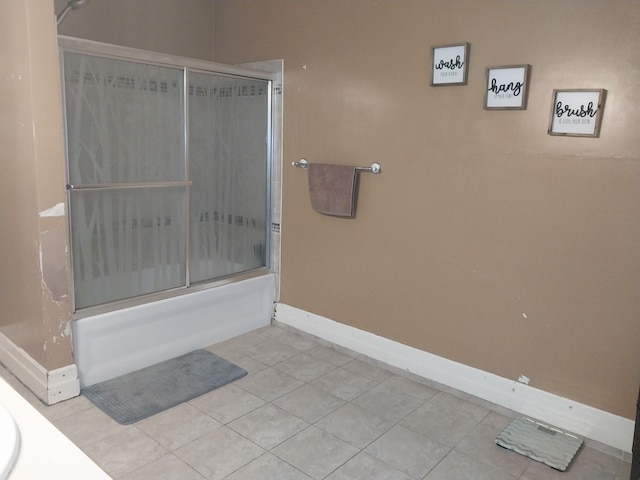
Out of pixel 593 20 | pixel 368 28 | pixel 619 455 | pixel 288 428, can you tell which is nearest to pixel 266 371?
pixel 288 428

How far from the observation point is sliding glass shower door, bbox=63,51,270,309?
2305 millimetres

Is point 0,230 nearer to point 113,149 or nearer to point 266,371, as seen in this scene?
point 113,149

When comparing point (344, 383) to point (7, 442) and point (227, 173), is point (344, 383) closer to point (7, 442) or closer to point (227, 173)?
point (227, 173)

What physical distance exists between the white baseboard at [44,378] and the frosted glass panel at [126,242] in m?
0.31

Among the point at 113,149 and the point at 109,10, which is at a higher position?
the point at 109,10

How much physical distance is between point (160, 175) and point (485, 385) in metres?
1.88

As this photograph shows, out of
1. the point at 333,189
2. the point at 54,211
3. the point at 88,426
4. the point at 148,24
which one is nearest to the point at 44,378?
the point at 88,426

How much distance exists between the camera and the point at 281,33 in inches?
115

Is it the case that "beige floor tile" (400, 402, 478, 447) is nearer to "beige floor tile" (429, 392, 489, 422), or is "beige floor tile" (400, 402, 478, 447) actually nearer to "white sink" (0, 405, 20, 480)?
"beige floor tile" (429, 392, 489, 422)

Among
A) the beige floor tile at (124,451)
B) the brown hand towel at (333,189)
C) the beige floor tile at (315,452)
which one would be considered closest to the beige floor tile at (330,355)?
the beige floor tile at (315,452)

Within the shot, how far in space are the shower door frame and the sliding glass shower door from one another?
0.06ft

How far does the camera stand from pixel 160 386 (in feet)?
7.91

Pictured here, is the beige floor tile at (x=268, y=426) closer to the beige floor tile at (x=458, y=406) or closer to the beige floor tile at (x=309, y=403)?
the beige floor tile at (x=309, y=403)

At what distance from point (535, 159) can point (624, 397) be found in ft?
3.27
